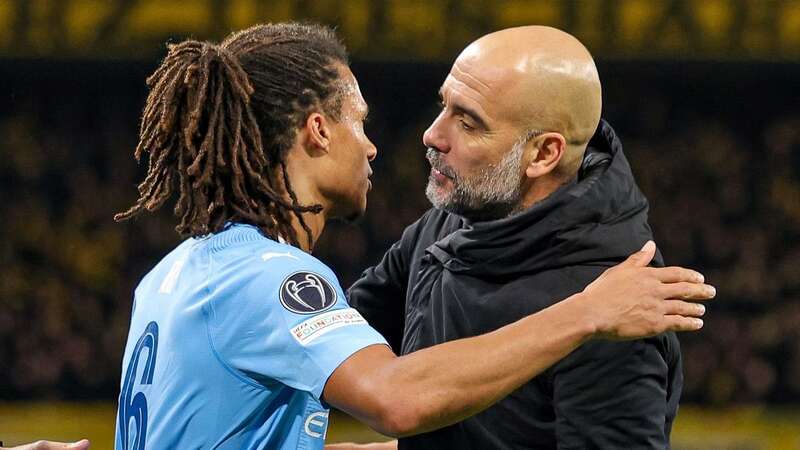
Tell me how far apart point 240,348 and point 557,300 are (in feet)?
Answer: 2.46

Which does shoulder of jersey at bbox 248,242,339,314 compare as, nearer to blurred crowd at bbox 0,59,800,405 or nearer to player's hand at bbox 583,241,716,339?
player's hand at bbox 583,241,716,339

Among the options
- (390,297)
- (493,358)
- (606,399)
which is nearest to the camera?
(493,358)

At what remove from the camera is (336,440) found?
8477mm

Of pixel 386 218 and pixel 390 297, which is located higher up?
pixel 390 297

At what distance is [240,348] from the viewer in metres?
2.62

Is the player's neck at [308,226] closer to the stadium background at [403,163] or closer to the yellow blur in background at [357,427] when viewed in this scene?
the yellow blur in background at [357,427]

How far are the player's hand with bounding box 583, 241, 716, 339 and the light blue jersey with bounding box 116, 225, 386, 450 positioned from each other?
46cm

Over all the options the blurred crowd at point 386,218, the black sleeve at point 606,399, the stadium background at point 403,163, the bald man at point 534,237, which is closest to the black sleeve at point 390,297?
the bald man at point 534,237

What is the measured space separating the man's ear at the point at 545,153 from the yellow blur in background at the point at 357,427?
5.43 metres

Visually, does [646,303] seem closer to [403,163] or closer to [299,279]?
[299,279]

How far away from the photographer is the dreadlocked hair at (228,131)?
281cm

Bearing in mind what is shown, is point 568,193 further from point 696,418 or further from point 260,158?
point 696,418

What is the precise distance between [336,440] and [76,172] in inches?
147

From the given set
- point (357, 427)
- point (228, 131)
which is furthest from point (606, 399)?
point (357, 427)
